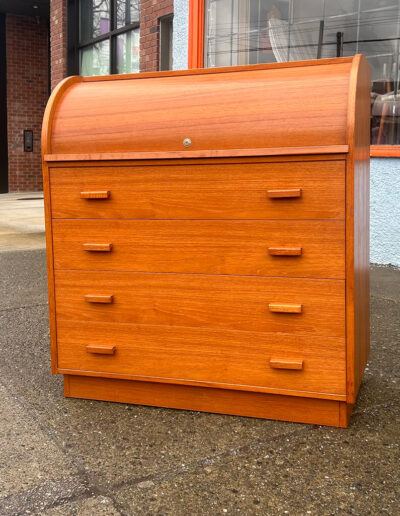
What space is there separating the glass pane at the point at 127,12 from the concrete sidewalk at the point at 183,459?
7.49 metres

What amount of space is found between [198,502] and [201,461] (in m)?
0.27

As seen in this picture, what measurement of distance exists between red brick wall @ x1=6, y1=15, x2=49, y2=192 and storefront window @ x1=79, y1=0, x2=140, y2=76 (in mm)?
4774

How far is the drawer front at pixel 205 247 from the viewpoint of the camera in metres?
2.38

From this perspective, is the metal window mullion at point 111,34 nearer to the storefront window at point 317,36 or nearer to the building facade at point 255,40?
the building facade at point 255,40

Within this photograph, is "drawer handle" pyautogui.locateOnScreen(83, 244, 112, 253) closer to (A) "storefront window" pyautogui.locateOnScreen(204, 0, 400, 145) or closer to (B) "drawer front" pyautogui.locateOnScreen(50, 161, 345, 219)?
(B) "drawer front" pyautogui.locateOnScreen(50, 161, 345, 219)

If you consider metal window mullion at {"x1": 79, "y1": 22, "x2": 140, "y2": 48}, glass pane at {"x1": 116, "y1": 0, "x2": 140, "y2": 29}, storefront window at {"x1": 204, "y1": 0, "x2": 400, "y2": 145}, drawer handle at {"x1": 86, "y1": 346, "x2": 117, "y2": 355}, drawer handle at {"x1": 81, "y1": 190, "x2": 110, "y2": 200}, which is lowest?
drawer handle at {"x1": 86, "y1": 346, "x2": 117, "y2": 355}

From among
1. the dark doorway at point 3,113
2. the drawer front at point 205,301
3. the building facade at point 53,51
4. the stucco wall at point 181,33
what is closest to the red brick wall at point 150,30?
the building facade at point 53,51

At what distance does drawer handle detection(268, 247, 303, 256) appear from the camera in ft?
7.85

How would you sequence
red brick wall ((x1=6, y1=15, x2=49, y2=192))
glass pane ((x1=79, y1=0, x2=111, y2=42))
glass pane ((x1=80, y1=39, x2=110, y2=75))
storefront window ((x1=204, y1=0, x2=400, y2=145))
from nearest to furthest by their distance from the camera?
storefront window ((x1=204, y1=0, x2=400, y2=145)) → glass pane ((x1=79, y1=0, x2=111, y2=42)) → glass pane ((x1=80, y1=39, x2=110, y2=75)) → red brick wall ((x1=6, y1=15, x2=49, y2=192))

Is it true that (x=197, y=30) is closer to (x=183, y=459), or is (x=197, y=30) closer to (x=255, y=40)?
(x=255, y=40)

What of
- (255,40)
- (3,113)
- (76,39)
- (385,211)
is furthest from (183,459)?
→ (3,113)

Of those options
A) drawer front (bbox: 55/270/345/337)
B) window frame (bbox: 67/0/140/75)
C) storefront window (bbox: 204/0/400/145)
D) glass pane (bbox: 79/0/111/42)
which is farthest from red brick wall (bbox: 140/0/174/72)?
drawer front (bbox: 55/270/345/337)

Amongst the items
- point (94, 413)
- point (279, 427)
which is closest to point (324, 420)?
point (279, 427)

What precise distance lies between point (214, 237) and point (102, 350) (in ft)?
2.25
